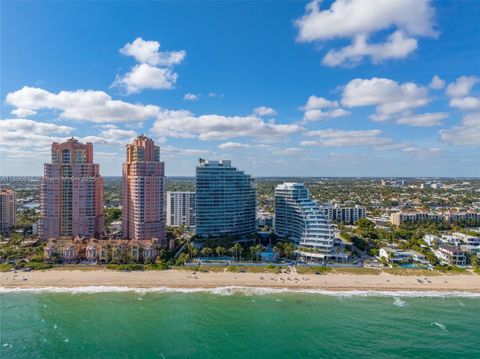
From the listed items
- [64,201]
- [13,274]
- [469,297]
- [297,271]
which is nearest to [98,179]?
[64,201]

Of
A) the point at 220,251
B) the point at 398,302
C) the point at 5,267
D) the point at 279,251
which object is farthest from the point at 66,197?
the point at 398,302

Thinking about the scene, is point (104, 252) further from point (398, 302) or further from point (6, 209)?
point (398, 302)

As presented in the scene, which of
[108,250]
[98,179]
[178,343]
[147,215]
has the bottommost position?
[178,343]

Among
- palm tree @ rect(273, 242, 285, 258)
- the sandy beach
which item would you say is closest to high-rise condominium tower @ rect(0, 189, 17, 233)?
the sandy beach

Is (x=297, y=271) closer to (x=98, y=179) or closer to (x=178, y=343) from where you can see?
(x=178, y=343)

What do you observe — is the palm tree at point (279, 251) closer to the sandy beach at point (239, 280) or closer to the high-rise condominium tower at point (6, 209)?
the sandy beach at point (239, 280)

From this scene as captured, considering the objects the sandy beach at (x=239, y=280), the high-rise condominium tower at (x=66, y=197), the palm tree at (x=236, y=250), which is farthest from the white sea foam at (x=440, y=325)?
the high-rise condominium tower at (x=66, y=197)

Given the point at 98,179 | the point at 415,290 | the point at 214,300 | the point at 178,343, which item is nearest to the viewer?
the point at 178,343
